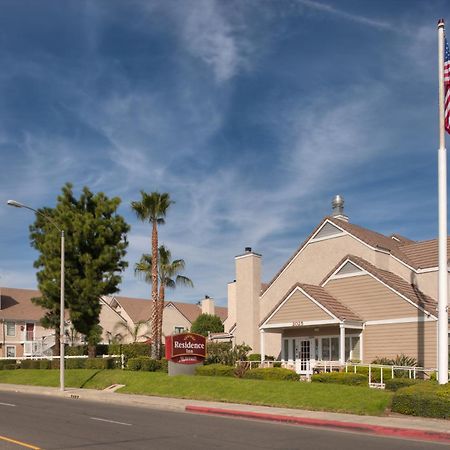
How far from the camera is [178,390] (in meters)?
26.3

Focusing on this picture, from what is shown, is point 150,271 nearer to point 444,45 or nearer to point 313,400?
point 313,400

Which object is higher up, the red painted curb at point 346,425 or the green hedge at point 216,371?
the red painted curb at point 346,425

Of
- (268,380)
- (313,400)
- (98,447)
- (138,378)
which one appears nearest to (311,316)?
(268,380)

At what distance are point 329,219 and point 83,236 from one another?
15946mm

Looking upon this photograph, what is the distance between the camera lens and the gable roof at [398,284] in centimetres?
2984

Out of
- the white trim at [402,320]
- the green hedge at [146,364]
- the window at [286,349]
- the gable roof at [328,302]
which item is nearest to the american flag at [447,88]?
the white trim at [402,320]

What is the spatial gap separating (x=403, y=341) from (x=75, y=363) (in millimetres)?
20480

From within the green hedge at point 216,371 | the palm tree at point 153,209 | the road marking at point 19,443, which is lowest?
the green hedge at point 216,371

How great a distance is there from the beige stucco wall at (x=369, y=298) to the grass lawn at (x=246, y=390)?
9059 millimetres

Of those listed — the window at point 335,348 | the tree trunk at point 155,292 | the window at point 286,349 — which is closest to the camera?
the window at point 335,348

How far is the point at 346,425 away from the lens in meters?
16.6

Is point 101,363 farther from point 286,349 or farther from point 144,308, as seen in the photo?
point 144,308

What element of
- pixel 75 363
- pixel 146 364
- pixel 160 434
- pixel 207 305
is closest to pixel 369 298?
pixel 146 364

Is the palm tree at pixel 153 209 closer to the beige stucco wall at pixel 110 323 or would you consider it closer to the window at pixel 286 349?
the window at pixel 286 349
